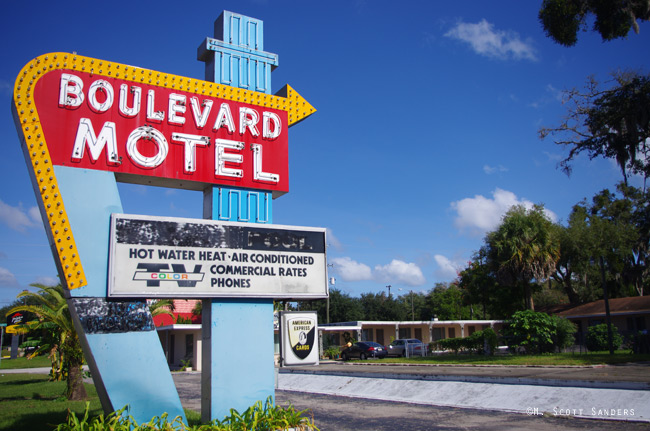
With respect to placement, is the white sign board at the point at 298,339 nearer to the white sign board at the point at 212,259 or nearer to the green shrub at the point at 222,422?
the white sign board at the point at 212,259

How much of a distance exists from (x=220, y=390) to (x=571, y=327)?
21606 millimetres

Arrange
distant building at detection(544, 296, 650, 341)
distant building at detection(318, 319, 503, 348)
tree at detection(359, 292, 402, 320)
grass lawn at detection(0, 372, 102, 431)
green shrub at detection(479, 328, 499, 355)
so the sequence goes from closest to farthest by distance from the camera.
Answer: grass lawn at detection(0, 372, 102, 431)
green shrub at detection(479, 328, 499, 355)
distant building at detection(544, 296, 650, 341)
distant building at detection(318, 319, 503, 348)
tree at detection(359, 292, 402, 320)

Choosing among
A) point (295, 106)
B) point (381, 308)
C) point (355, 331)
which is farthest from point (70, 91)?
point (381, 308)

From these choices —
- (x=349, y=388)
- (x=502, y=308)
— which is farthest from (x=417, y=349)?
(x=349, y=388)

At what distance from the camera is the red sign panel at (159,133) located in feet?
23.9

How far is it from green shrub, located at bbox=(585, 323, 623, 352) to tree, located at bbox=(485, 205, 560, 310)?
12.9 ft

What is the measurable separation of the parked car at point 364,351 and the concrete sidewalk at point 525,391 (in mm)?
16846

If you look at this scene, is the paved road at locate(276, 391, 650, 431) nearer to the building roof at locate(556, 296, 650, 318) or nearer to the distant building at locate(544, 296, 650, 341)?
the distant building at locate(544, 296, 650, 341)

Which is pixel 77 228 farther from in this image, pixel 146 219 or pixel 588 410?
pixel 588 410

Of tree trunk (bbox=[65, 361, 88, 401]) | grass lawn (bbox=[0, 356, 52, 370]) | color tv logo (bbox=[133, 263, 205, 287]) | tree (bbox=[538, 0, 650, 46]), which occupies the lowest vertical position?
grass lawn (bbox=[0, 356, 52, 370])

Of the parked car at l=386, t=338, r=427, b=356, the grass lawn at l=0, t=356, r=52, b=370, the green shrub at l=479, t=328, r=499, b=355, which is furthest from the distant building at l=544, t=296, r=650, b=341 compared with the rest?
the grass lawn at l=0, t=356, r=52, b=370

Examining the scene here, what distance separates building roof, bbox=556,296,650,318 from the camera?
1374 inches

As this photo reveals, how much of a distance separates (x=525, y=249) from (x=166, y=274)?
86.3 ft

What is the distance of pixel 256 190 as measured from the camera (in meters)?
8.74
